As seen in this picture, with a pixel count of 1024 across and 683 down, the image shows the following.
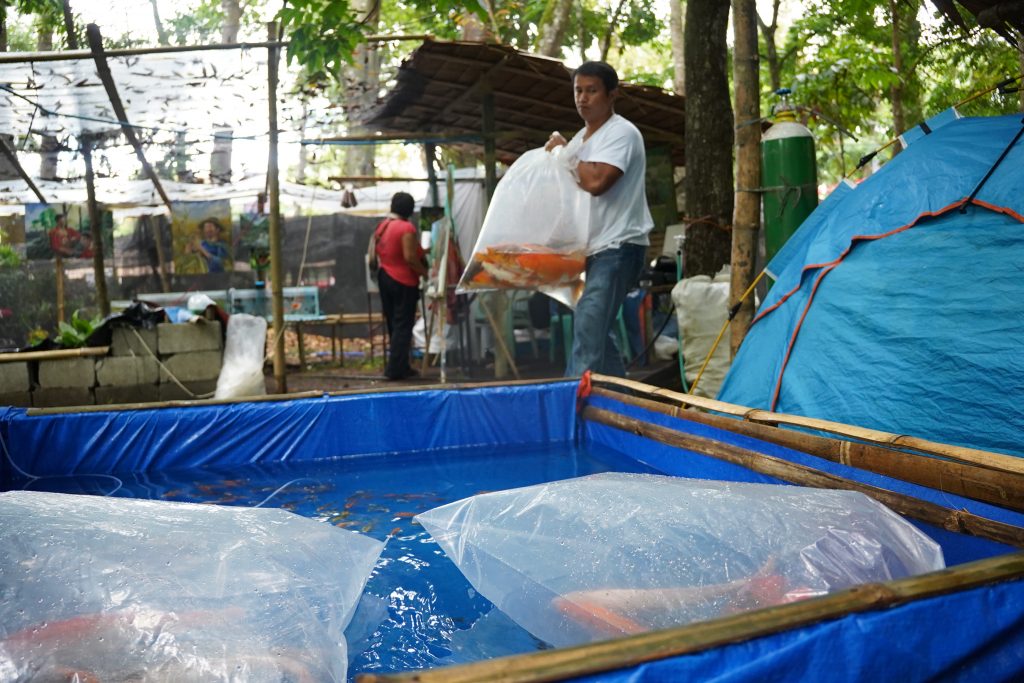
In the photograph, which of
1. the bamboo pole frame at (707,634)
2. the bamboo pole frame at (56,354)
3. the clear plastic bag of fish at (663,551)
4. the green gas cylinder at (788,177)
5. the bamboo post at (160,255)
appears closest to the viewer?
the bamboo pole frame at (707,634)

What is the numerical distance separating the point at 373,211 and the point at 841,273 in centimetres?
840

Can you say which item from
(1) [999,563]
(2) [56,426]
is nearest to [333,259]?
(2) [56,426]

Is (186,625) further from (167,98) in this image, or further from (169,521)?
(167,98)

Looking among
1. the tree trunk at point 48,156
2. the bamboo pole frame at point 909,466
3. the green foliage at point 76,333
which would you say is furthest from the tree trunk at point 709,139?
the tree trunk at point 48,156

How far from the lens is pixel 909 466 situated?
81.4 inches

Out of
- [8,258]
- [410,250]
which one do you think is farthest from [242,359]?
[8,258]

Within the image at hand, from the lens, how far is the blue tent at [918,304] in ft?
8.77

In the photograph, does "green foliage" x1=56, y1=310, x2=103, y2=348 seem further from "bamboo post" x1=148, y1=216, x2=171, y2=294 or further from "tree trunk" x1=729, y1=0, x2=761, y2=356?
"tree trunk" x1=729, y1=0, x2=761, y2=356

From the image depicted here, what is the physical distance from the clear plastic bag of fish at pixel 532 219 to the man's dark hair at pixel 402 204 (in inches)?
112

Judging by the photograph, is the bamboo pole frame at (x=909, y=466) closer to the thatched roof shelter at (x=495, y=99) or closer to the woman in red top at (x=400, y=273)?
the thatched roof shelter at (x=495, y=99)

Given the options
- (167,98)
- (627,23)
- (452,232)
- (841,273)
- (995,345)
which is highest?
(627,23)

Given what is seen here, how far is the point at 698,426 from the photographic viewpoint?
123 inches

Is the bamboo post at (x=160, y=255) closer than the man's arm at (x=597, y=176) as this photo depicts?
No

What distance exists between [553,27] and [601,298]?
647 cm
